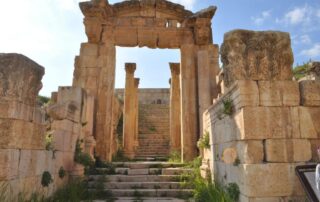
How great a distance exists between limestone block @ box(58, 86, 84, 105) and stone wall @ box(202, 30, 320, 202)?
457cm

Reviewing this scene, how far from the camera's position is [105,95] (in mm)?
10117

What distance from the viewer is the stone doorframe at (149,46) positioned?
10.1m

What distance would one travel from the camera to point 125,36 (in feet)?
35.9

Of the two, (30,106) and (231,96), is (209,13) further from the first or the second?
(30,106)

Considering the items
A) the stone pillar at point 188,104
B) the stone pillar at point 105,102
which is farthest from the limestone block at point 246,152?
the stone pillar at point 105,102

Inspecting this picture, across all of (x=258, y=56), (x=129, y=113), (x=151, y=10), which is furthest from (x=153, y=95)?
(x=258, y=56)

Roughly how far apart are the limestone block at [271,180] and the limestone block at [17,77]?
12.5ft

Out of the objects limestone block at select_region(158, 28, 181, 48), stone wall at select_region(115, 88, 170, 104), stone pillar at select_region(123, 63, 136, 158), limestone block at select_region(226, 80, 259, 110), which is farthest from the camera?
stone wall at select_region(115, 88, 170, 104)

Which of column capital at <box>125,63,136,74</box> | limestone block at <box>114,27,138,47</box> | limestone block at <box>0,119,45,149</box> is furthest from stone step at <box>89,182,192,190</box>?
column capital at <box>125,63,136,74</box>

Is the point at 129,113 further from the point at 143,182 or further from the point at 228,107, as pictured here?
the point at 228,107

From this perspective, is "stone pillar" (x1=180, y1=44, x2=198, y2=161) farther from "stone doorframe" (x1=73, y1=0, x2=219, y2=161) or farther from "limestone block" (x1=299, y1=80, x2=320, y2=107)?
"limestone block" (x1=299, y1=80, x2=320, y2=107)

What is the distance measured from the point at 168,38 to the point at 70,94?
4.81 m

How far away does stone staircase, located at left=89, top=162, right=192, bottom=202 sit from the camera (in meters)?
6.88

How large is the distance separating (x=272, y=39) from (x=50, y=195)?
5424 millimetres
